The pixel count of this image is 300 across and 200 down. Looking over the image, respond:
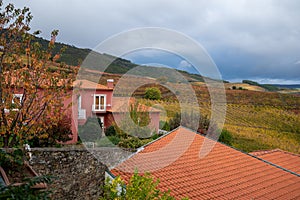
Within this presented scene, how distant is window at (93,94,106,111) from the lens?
1835 centimetres

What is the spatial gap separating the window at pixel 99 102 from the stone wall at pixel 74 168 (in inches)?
364

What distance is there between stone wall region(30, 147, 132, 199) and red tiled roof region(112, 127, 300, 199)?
112 centimetres

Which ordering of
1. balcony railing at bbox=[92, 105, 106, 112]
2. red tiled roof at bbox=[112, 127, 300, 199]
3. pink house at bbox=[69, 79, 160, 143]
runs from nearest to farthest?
red tiled roof at bbox=[112, 127, 300, 199], pink house at bbox=[69, 79, 160, 143], balcony railing at bbox=[92, 105, 106, 112]

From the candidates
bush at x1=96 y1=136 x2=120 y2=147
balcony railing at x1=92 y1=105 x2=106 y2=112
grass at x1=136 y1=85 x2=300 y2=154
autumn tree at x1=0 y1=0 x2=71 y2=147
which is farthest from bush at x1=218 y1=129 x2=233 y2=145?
autumn tree at x1=0 y1=0 x2=71 y2=147

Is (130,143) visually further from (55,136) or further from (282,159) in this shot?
(282,159)

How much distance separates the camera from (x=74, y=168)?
861cm

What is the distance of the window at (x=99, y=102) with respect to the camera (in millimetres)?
18353

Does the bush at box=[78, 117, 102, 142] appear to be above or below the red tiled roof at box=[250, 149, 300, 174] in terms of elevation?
above

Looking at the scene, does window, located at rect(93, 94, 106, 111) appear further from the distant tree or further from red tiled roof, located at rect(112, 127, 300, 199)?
red tiled roof, located at rect(112, 127, 300, 199)

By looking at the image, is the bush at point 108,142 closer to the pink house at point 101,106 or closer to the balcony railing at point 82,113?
the pink house at point 101,106

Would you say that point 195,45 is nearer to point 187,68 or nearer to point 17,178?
point 187,68

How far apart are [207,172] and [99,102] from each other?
454 inches

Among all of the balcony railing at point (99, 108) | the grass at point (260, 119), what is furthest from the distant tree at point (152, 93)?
the balcony railing at point (99, 108)

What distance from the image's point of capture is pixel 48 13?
29.2 ft
